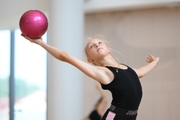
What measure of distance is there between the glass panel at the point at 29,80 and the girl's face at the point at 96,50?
10.5 feet

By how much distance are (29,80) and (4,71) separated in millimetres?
490

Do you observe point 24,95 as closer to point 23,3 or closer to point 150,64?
point 23,3

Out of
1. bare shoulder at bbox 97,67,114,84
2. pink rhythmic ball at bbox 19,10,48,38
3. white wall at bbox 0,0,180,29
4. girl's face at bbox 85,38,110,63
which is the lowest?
bare shoulder at bbox 97,67,114,84

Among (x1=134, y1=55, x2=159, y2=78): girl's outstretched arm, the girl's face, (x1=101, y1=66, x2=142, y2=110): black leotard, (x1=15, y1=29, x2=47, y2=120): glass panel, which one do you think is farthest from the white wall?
(x1=101, y1=66, x2=142, y2=110): black leotard

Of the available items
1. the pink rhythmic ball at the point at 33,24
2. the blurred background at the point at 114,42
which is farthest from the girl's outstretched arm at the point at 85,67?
the blurred background at the point at 114,42

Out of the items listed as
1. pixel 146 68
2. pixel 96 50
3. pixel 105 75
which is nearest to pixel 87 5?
pixel 146 68

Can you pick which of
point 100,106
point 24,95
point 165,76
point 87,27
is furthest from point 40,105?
point 100,106

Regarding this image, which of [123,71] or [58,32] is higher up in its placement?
[58,32]

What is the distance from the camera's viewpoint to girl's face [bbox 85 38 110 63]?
1.97 meters

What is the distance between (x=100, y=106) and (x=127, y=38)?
1.43 m

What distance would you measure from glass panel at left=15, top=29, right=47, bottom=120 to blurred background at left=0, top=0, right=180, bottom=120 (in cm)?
104

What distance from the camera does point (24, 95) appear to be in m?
5.41

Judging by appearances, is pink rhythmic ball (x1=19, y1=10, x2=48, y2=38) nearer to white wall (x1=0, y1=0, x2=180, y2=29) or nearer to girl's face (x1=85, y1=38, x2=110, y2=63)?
girl's face (x1=85, y1=38, x2=110, y2=63)

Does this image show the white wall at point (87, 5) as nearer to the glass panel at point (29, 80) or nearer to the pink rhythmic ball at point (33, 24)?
the glass panel at point (29, 80)
